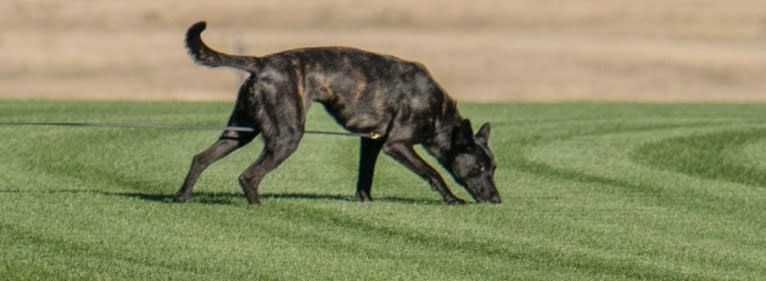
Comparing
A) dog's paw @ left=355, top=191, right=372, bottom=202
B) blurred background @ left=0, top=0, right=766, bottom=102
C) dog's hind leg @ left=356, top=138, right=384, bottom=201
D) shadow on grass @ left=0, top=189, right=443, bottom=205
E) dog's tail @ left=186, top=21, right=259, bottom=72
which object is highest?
dog's tail @ left=186, top=21, right=259, bottom=72

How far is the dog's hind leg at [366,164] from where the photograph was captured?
14373 millimetres

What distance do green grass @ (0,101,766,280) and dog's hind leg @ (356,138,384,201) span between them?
0.67 ft

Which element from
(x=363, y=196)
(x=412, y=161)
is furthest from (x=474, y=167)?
(x=363, y=196)

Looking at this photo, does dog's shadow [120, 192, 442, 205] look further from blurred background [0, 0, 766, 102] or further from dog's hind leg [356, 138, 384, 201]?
blurred background [0, 0, 766, 102]

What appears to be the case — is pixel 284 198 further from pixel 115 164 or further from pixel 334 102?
pixel 115 164

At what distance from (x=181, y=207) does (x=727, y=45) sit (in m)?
40.2

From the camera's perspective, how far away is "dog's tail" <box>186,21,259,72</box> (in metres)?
13.1

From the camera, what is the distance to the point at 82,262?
10.3 metres

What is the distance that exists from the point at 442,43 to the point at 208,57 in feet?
120

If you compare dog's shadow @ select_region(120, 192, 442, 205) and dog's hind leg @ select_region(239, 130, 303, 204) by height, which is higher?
dog's hind leg @ select_region(239, 130, 303, 204)

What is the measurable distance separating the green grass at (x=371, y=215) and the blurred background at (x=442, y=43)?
1792 centimetres

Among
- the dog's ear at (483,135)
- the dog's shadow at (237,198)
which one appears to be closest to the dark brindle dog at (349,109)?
the dog's ear at (483,135)

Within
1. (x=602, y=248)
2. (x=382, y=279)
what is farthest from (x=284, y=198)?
(x=382, y=279)

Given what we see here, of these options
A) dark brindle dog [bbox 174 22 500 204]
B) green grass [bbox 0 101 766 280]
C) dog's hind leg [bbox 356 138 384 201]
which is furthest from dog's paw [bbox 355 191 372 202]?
dark brindle dog [bbox 174 22 500 204]
